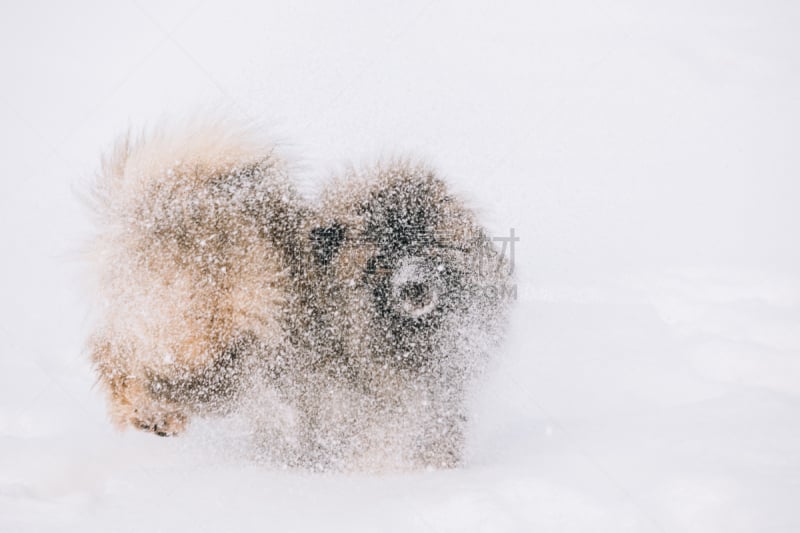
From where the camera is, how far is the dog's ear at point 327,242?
60.0 inches

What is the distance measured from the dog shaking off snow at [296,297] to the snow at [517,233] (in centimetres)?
9

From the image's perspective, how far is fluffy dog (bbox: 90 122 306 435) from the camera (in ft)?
5.00

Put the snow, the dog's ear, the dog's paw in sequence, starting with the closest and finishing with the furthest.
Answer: the snow, the dog's ear, the dog's paw

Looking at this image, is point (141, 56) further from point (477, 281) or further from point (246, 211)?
point (477, 281)

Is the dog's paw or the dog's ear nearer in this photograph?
the dog's ear

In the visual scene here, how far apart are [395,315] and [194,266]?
0.48 m

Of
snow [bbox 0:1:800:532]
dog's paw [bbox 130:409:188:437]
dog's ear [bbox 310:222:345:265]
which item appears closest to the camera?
snow [bbox 0:1:800:532]

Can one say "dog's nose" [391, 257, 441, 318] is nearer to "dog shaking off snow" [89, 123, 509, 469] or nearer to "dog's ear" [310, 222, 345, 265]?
"dog shaking off snow" [89, 123, 509, 469]

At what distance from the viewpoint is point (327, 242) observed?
153 centimetres

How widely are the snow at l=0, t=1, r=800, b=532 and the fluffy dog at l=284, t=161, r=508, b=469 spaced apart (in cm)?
8

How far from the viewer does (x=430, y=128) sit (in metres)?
1.82

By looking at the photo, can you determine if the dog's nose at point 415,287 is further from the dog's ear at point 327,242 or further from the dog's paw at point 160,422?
the dog's paw at point 160,422

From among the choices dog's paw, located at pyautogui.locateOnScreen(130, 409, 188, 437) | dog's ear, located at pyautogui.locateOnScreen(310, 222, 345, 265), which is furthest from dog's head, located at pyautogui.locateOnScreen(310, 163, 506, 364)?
dog's paw, located at pyautogui.locateOnScreen(130, 409, 188, 437)

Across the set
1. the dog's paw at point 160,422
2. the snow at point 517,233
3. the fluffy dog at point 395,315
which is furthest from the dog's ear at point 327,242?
the dog's paw at point 160,422
